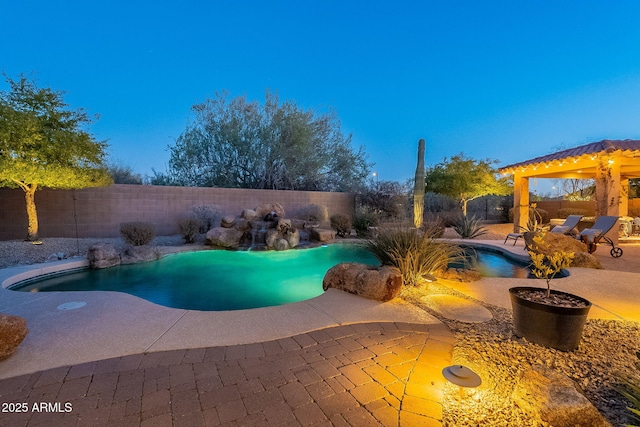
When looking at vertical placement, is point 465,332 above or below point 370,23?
below

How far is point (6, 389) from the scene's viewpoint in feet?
5.95

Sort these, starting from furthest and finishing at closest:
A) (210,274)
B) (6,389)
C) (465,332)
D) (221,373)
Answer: (210,274)
(465,332)
(221,373)
(6,389)

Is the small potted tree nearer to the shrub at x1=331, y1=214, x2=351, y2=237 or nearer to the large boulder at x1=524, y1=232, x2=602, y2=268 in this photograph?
the large boulder at x1=524, y1=232, x2=602, y2=268

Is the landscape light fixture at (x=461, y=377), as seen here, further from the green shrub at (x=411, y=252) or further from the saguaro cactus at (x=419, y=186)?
the saguaro cactus at (x=419, y=186)

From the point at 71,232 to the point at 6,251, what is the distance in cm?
261

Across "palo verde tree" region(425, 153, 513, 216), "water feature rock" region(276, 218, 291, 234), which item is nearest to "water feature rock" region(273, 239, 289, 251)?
"water feature rock" region(276, 218, 291, 234)

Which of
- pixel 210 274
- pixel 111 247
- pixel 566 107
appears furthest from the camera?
pixel 566 107

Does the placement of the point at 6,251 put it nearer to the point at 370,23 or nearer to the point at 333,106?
the point at 333,106

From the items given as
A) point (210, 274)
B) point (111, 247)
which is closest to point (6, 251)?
point (111, 247)

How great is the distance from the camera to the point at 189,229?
358 inches

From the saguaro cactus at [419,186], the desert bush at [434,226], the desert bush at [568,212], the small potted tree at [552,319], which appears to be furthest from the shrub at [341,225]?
the desert bush at [568,212]

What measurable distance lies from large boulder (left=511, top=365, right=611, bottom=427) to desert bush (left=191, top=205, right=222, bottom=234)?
9.43 metres

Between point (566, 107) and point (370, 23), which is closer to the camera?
point (370, 23)

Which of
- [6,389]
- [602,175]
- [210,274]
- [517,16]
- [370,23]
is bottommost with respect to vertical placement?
[210,274]
